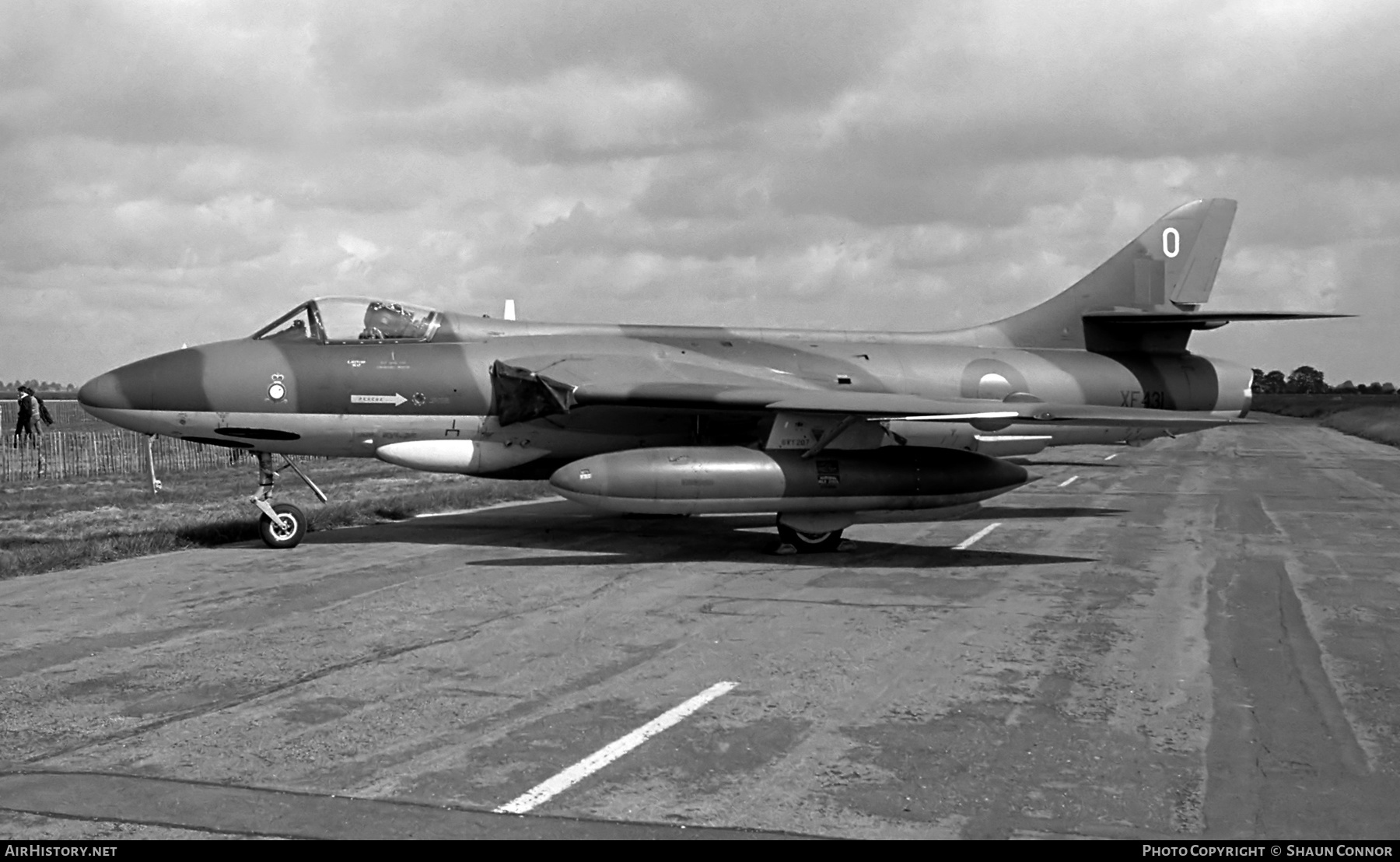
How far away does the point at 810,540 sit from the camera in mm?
13766

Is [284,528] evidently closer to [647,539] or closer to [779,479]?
[647,539]

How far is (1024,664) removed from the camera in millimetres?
8008

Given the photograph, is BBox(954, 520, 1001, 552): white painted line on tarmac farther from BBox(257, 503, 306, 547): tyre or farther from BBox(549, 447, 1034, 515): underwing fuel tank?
BBox(257, 503, 306, 547): tyre

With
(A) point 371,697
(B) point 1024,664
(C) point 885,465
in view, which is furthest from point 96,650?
(C) point 885,465

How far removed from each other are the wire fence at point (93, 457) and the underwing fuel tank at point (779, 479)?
16.4 metres

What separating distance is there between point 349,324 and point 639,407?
3.74 m

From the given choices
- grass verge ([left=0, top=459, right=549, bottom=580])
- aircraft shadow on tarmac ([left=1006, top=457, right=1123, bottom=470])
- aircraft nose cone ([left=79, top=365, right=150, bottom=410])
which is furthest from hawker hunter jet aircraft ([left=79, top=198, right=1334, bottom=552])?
aircraft shadow on tarmac ([left=1006, top=457, right=1123, bottom=470])

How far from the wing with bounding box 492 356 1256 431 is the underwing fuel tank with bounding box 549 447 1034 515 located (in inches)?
22.5

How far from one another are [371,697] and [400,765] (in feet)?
4.67

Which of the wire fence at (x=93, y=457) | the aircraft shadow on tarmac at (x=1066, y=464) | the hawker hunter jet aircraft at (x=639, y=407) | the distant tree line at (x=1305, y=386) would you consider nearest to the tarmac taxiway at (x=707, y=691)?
the hawker hunter jet aircraft at (x=639, y=407)

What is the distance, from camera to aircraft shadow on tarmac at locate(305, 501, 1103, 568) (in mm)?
13055

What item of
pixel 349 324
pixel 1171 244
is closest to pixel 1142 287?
pixel 1171 244

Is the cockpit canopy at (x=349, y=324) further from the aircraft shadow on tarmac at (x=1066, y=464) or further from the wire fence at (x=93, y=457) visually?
the aircraft shadow on tarmac at (x=1066, y=464)
